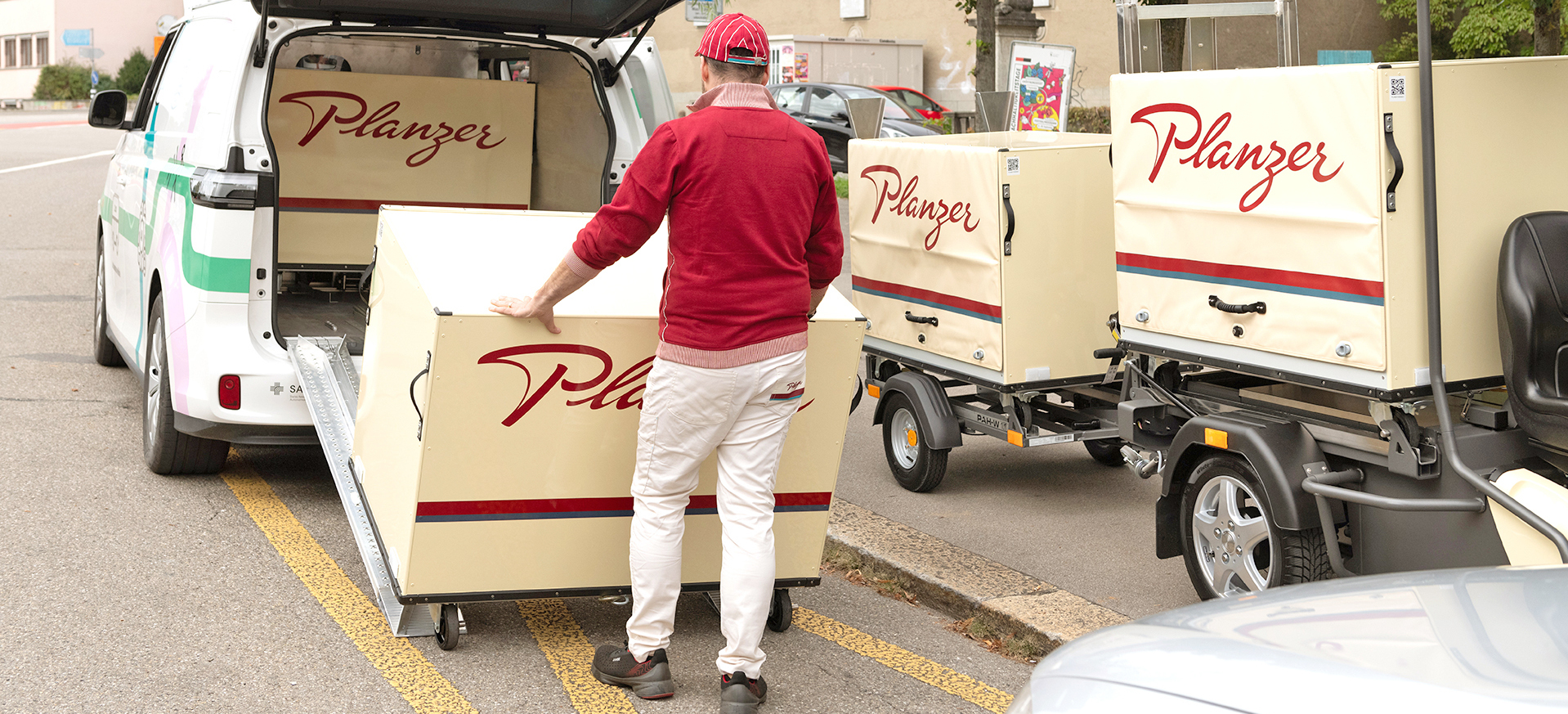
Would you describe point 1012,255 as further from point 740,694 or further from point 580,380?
point 740,694

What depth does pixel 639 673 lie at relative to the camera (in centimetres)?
403

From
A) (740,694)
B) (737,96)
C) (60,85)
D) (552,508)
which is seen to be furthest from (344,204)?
(60,85)

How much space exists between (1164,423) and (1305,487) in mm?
1028

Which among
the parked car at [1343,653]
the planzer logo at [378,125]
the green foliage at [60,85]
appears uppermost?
the green foliage at [60,85]

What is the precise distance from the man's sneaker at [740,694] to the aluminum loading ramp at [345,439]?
3.54 feet

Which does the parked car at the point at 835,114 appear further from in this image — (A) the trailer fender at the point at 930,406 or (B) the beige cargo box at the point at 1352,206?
(B) the beige cargo box at the point at 1352,206

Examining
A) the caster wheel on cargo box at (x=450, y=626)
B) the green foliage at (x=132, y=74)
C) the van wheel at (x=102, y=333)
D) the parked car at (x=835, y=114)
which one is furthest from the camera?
the green foliage at (x=132, y=74)

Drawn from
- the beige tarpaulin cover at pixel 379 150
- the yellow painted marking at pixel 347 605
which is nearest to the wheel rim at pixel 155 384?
the yellow painted marking at pixel 347 605

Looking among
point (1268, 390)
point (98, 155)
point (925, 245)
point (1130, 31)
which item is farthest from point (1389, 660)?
point (98, 155)

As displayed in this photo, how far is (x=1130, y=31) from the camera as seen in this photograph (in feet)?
17.8

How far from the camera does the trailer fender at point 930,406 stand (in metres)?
6.28

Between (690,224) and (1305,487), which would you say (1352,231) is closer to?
(1305,487)

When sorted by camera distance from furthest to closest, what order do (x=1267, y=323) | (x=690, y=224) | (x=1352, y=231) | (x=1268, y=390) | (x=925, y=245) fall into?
(x=925, y=245) < (x=1268, y=390) < (x=1267, y=323) < (x=1352, y=231) < (x=690, y=224)

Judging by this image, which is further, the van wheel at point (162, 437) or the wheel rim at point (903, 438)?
the wheel rim at point (903, 438)
